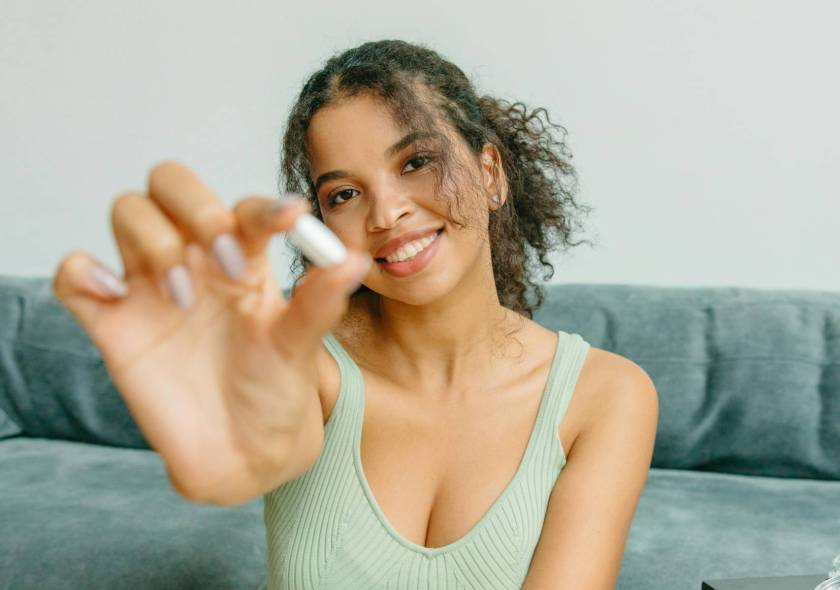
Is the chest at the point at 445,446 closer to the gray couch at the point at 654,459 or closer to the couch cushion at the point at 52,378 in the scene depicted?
the gray couch at the point at 654,459

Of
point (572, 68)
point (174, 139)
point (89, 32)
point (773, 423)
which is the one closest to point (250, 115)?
point (174, 139)

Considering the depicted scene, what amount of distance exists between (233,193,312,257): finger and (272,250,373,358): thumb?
0.04 metres

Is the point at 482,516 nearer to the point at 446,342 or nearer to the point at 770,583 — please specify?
the point at 446,342

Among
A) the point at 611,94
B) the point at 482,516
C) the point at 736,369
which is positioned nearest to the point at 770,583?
the point at 482,516

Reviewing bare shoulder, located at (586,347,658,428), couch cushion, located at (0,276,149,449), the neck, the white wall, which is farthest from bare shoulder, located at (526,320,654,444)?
couch cushion, located at (0,276,149,449)

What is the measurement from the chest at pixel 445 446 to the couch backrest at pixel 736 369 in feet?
2.20

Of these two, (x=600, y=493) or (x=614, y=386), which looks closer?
(x=600, y=493)

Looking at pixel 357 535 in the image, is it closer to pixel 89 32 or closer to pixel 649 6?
pixel 649 6

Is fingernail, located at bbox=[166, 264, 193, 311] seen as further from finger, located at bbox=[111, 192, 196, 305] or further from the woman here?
the woman

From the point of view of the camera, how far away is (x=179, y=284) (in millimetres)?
693

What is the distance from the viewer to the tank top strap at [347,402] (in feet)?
4.41

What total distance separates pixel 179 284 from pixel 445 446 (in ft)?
2.49

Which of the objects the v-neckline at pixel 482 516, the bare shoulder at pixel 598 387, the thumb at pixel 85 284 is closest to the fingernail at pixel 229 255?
the thumb at pixel 85 284

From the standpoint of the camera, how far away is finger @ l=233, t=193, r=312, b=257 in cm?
65
